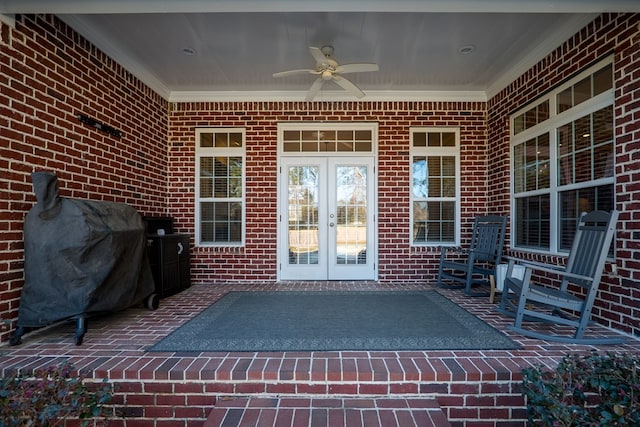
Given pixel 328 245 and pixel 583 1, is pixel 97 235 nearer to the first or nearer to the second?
pixel 328 245

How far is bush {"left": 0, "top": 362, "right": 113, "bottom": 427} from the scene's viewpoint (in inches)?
59.3

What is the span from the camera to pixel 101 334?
2525 millimetres

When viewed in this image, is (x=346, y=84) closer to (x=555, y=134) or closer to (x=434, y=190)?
(x=434, y=190)

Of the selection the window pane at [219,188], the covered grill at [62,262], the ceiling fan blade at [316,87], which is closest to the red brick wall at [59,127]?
the covered grill at [62,262]

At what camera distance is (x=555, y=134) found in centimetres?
341

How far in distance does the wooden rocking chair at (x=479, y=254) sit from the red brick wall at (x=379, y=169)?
1.22ft

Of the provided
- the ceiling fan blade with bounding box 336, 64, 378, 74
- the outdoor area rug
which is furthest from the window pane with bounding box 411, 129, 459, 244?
the ceiling fan blade with bounding box 336, 64, 378, 74

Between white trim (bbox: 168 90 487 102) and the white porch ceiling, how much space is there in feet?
0.32

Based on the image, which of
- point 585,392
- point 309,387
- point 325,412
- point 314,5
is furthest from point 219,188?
point 585,392

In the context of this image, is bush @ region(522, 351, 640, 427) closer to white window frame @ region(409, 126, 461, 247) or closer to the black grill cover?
white window frame @ region(409, 126, 461, 247)

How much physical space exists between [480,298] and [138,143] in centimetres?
464

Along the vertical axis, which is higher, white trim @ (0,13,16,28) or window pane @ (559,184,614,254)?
white trim @ (0,13,16,28)

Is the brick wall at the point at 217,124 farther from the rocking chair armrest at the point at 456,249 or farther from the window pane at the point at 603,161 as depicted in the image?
the rocking chair armrest at the point at 456,249

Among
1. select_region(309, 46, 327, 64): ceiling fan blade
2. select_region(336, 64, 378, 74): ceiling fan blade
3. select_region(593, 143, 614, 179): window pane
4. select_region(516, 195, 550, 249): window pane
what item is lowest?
select_region(516, 195, 550, 249): window pane
